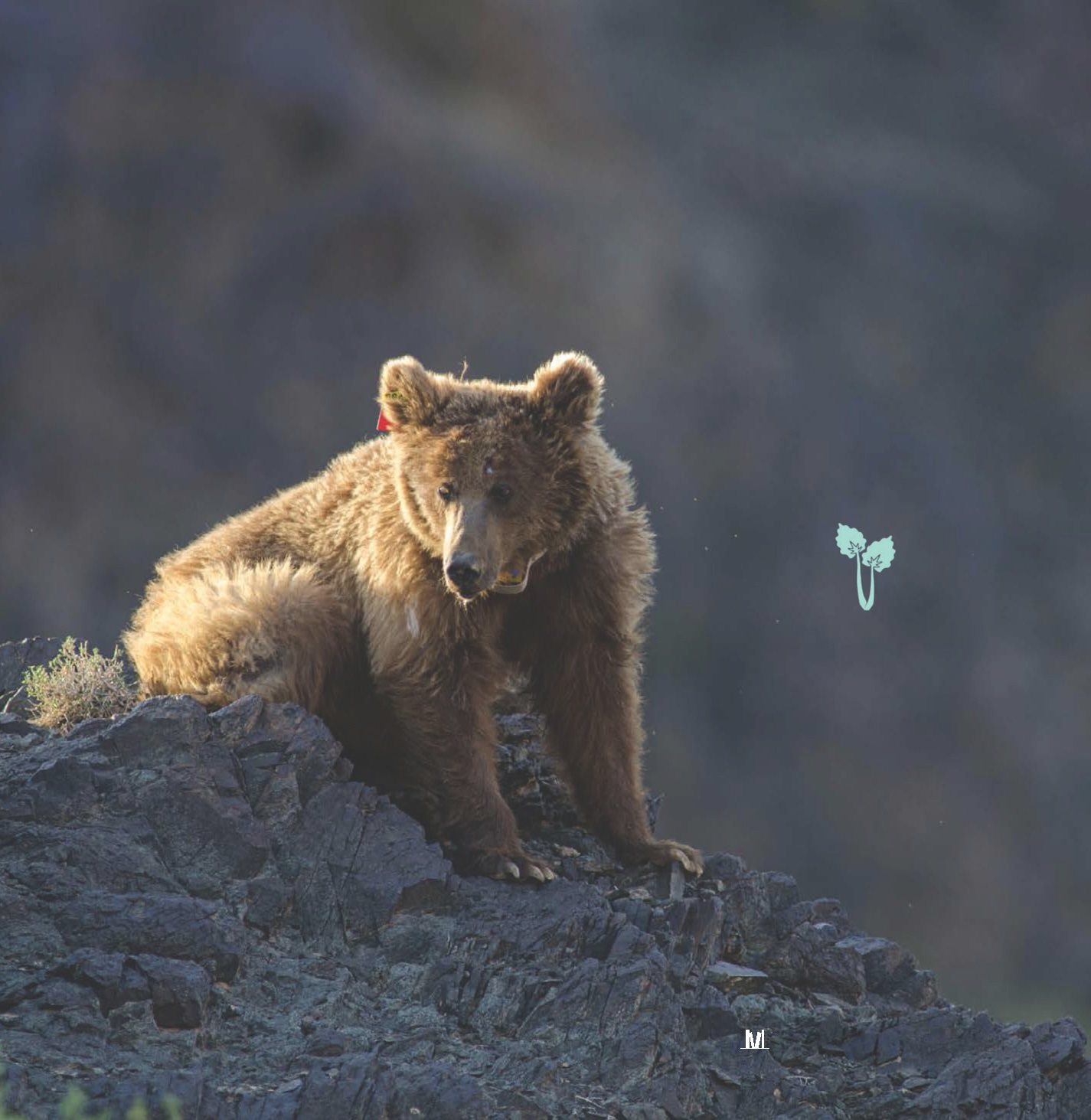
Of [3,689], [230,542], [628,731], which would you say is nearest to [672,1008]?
[628,731]

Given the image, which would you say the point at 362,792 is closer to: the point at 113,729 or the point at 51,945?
the point at 113,729

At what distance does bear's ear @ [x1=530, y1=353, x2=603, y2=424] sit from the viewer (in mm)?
9852

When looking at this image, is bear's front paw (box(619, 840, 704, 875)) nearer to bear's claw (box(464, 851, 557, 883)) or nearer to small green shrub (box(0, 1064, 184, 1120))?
bear's claw (box(464, 851, 557, 883))

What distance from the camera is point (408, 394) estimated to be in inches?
392

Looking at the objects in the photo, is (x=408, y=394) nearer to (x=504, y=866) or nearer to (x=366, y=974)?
(x=504, y=866)

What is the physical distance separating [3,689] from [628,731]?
4966 millimetres

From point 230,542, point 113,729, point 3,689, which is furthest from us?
point 3,689

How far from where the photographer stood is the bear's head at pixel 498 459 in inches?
374

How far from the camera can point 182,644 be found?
402 inches

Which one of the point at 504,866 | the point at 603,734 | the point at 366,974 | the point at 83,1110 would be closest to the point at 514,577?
the point at 603,734

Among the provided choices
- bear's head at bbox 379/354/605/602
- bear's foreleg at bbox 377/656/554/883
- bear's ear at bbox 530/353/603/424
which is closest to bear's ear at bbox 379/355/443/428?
bear's head at bbox 379/354/605/602

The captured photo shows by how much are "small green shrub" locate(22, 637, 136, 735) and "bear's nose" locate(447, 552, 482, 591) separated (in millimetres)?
2968

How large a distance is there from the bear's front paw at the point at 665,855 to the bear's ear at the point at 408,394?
3023mm

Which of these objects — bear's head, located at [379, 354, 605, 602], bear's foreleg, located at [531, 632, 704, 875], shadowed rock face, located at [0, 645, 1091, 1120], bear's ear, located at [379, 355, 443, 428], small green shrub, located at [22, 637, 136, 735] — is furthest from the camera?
small green shrub, located at [22, 637, 136, 735]
